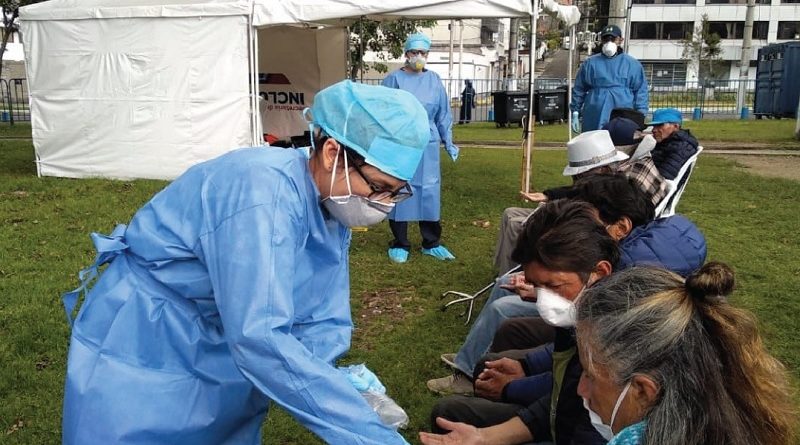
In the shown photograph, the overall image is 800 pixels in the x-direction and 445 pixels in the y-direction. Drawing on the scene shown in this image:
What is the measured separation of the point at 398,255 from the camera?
609cm

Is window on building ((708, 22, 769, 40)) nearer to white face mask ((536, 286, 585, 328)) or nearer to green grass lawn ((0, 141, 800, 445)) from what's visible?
green grass lawn ((0, 141, 800, 445))

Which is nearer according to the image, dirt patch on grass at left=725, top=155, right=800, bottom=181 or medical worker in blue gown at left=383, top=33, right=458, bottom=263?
medical worker in blue gown at left=383, top=33, right=458, bottom=263

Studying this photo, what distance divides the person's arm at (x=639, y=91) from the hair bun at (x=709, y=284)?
258 inches

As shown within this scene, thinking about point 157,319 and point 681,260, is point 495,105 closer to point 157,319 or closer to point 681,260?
point 681,260

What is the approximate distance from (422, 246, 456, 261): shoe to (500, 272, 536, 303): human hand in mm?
2422

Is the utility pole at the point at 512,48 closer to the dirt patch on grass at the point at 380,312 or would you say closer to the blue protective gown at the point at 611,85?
the blue protective gown at the point at 611,85

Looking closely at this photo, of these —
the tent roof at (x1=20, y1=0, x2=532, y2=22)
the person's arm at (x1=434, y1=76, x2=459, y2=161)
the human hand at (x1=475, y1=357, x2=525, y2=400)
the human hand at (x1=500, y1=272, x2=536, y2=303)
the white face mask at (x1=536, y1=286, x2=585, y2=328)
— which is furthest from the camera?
the tent roof at (x1=20, y1=0, x2=532, y2=22)

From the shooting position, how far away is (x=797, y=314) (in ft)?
14.9

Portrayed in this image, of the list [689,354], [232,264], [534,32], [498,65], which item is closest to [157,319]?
[232,264]

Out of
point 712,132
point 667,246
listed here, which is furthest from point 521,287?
point 712,132

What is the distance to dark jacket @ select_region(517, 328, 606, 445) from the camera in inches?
83.3

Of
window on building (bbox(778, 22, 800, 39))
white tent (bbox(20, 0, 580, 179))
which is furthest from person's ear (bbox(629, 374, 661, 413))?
window on building (bbox(778, 22, 800, 39))

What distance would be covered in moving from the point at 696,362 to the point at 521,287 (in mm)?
1977

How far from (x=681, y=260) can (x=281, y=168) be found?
2022 millimetres
